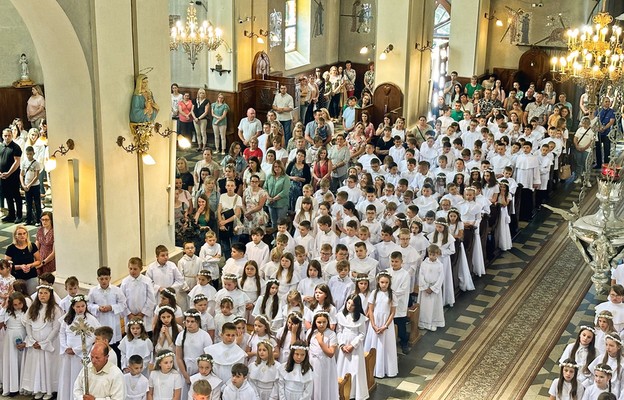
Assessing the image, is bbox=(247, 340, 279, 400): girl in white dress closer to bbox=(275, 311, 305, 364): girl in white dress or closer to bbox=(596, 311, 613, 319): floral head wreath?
bbox=(275, 311, 305, 364): girl in white dress

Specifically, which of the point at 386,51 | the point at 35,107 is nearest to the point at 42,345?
the point at 35,107

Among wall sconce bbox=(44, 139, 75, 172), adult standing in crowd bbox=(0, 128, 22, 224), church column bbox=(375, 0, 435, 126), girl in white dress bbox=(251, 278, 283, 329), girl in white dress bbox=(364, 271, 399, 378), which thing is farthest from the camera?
church column bbox=(375, 0, 435, 126)

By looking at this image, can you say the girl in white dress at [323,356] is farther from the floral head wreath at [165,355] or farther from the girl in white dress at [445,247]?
the girl in white dress at [445,247]

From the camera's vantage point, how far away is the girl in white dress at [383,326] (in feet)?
39.6

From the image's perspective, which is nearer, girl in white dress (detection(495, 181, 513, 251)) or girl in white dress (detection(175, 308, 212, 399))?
girl in white dress (detection(175, 308, 212, 399))

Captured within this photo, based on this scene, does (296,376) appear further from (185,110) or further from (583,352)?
(185,110)

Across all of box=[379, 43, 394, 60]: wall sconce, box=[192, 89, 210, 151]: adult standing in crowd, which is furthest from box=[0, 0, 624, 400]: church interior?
box=[379, 43, 394, 60]: wall sconce

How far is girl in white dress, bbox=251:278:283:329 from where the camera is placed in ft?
38.8

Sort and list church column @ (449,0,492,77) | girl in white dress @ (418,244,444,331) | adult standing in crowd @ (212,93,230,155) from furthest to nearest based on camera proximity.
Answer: church column @ (449,0,492,77), adult standing in crowd @ (212,93,230,155), girl in white dress @ (418,244,444,331)

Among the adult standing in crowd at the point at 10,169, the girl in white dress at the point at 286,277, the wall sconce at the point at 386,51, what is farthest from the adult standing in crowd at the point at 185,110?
the girl in white dress at the point at 286,277

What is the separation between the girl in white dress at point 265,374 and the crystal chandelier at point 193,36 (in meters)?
13.4

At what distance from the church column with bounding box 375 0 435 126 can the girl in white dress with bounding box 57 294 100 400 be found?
14388mm

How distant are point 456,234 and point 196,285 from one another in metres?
4.82

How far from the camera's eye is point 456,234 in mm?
14906
